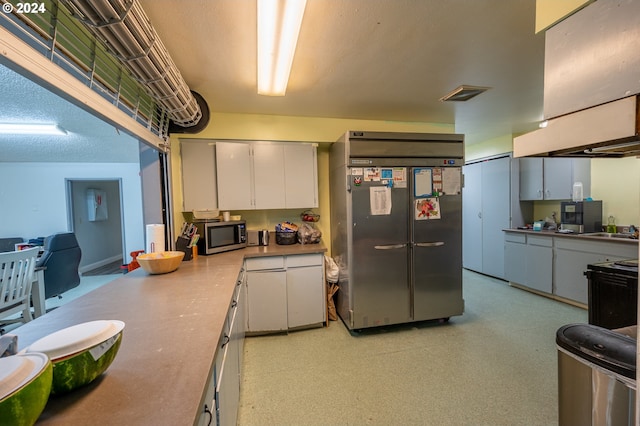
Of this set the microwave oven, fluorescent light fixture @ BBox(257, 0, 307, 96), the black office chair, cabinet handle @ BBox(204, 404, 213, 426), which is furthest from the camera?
the black office chair

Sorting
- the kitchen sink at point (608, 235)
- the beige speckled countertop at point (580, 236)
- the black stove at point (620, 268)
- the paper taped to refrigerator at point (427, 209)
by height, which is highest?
the paper taped to refrigerator at point (427, 209)

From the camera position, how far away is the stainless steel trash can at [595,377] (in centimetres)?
88

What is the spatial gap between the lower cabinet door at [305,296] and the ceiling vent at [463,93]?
2.22 metres

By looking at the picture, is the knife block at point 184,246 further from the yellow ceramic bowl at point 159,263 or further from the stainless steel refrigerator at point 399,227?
the stainless steel refrigerator at point 399,227

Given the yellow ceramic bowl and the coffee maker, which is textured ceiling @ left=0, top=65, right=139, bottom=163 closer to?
the yellow ceramic bowl

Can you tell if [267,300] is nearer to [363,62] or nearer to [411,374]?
[411,374]

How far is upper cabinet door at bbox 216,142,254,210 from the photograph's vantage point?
2.79m

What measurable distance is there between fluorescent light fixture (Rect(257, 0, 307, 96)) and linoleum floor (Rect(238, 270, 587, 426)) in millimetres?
2342

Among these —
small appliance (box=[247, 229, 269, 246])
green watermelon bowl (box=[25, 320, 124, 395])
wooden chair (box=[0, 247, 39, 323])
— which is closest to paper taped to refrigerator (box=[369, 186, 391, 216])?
small appliance (box=[247, 229, 269, 246])

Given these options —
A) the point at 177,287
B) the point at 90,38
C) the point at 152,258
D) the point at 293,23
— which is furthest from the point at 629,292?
the point at 90,38

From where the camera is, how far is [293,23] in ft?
4.40

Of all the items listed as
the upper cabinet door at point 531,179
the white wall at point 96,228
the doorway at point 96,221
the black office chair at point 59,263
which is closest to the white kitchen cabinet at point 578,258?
→ the upper cabinet door at point 531,179

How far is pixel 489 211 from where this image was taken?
14.5 ft

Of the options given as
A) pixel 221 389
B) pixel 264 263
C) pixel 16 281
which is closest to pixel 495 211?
pixel 264 263
